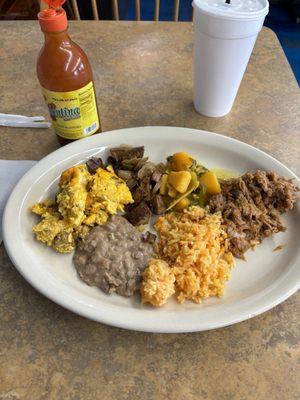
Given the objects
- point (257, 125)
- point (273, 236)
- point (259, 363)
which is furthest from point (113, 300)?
point (257, 125)

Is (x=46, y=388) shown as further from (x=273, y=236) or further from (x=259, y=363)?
(x=273, y=236)

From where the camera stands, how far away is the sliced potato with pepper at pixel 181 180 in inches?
38.2

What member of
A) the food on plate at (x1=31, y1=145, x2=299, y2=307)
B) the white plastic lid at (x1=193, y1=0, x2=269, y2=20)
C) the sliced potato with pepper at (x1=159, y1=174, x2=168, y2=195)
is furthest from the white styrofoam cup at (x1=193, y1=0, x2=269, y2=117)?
the sliced potato with pepper at (x1=159, y1=174, x2=168, y2=195)

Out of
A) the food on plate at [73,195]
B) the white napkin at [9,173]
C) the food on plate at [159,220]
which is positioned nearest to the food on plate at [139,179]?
the food on plate at [159,220]

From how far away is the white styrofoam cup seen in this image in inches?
38.1

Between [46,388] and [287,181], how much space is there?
794 millimetres

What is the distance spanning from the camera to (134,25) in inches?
67.4

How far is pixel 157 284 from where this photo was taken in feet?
2.52

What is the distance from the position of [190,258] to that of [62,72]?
1.96 feet

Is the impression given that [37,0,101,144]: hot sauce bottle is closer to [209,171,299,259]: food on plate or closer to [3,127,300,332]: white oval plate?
[3,127,300,332]: white oval plate

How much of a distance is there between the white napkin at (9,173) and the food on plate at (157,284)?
48 cm

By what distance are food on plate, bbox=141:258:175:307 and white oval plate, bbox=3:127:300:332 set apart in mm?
25

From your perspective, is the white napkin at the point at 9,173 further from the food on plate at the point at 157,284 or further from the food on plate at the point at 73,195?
the food on plate at the point at 157,284

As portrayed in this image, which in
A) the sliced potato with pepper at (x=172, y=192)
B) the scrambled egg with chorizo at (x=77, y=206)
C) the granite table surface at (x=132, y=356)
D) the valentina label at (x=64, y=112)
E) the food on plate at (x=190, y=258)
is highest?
the valentina label at (x=64, y=112)
